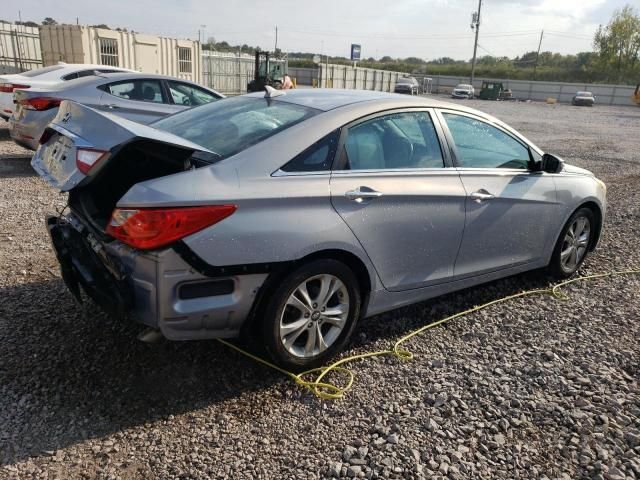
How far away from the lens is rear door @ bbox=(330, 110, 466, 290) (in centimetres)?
313

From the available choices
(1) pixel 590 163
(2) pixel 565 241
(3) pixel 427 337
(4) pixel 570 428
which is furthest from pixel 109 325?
(1) pixel 590 163

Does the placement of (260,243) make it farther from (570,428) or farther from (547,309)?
(547,309)

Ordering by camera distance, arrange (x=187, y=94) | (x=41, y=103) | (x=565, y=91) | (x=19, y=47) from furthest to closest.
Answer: (x=565, y=91)
(x=19, y=47)
(x=187, y=94)
(x=41, y=103)

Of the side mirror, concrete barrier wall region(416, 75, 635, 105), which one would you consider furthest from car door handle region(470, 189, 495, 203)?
concrete barrier wall region(416, 75, 635, 105)

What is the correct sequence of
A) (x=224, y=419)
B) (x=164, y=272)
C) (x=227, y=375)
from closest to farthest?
(x=164, y=272), (x=224, y=419), (x=227, y=375)

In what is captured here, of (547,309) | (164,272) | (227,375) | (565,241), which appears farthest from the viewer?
(565,241)

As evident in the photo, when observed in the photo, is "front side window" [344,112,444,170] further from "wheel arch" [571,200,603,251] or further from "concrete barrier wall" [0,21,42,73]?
"concrete barrier wall" [0,21,42,73]

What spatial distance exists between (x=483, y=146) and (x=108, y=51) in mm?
18667

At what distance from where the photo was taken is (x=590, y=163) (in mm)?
12406

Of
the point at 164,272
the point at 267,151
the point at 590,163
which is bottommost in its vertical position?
the point at 590,163

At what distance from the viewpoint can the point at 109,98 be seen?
26.3 feet

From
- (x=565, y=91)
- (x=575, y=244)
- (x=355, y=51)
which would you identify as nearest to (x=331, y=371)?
(x=575, y=244)

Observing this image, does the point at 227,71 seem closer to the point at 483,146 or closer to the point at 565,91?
the point at 483,146

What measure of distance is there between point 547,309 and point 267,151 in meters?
2.68
